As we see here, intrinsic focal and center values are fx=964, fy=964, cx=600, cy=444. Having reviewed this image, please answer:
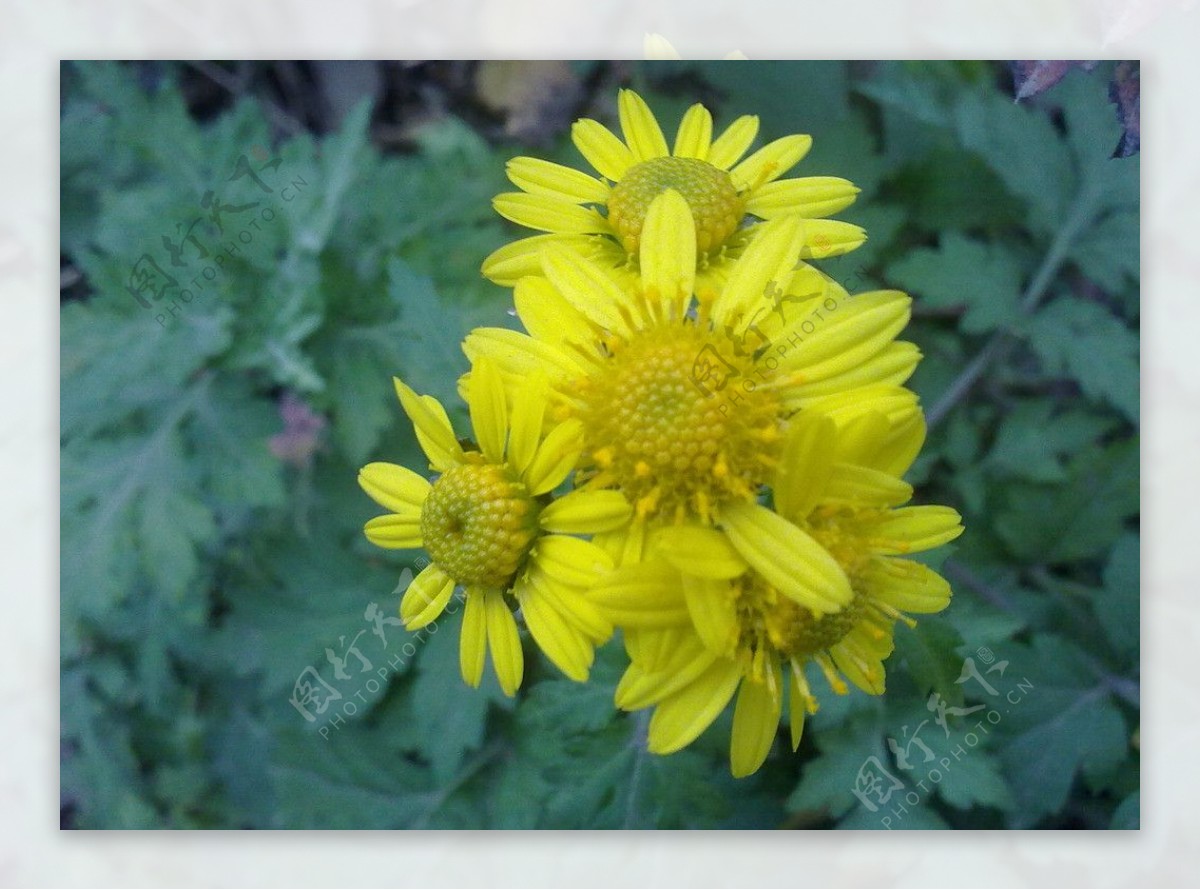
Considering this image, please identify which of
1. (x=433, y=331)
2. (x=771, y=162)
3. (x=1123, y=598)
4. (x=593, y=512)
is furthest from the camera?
(x=1123, y=598)

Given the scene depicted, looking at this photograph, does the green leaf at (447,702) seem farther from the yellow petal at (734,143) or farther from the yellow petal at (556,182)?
the yellow petal at (734,143)

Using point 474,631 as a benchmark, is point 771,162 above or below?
above

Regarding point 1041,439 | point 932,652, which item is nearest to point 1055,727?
point 1041,439

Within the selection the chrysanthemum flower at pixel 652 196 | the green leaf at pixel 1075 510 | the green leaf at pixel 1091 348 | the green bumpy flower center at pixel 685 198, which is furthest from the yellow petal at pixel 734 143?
the green leaf at pixel 1075 510

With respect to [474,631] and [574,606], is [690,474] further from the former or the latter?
[474,631]

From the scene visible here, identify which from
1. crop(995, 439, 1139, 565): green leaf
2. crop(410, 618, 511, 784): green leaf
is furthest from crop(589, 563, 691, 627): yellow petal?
crop(995, 439, 1139, 565): green leaf

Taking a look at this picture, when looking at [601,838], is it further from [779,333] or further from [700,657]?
[779,333]
